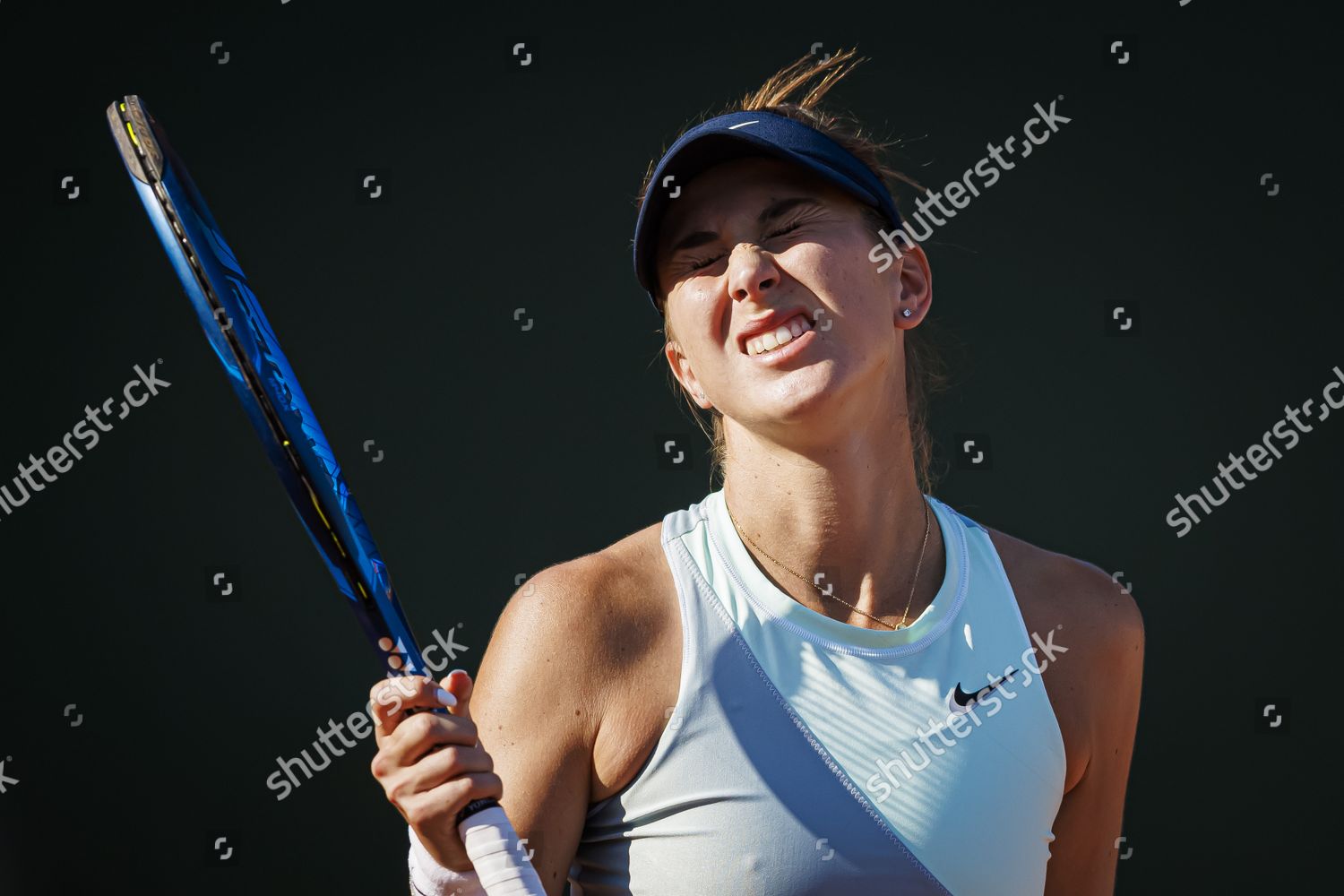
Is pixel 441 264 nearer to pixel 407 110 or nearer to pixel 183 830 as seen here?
pixel 407 110

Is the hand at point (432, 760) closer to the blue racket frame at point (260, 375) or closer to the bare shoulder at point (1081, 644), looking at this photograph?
the blue racket frame at point (260, 375)

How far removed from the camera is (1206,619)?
13.3 ft

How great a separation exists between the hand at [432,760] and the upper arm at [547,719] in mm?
141

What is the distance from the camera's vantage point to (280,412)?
5.42 feet

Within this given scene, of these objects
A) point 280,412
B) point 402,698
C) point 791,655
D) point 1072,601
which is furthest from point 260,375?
point 1072,601

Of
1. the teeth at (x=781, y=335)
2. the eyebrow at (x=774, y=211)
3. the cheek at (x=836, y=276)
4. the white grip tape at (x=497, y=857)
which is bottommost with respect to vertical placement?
the white grip tape at (x=497, y=857)

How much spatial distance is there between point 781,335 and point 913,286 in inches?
14.1

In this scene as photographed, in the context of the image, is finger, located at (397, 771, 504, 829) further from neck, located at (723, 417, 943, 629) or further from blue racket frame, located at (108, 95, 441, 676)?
neck, located at (723, 417, 943, 629)

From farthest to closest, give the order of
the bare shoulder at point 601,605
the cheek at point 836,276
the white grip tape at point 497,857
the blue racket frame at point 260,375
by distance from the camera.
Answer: the cheek at point 836,276, the bare shoulder at point 601,605, the blue racket frame at point 260,375, the white grip tape at point 497,857

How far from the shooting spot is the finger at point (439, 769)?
1457 millimetres

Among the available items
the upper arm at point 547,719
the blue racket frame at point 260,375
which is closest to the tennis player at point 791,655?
Result: the upper arm at point 547,719

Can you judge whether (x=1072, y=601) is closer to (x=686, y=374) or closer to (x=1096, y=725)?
(x=1096, y=725)

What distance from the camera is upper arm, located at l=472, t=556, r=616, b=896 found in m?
1.63

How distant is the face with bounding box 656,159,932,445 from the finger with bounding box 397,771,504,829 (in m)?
0.64
